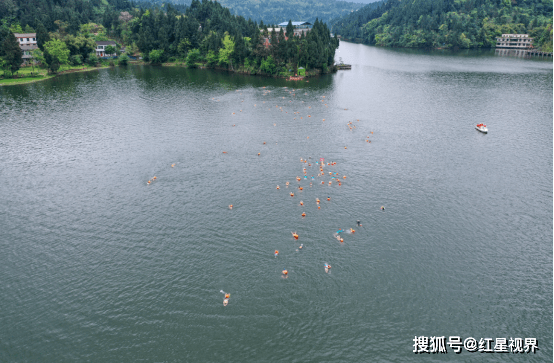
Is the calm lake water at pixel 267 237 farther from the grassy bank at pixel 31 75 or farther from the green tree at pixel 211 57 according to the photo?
the green tree at pixel 211 57

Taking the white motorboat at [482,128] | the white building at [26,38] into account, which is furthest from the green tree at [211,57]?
the white motorboat at [482,128]

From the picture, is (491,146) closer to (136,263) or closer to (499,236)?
(499,236)

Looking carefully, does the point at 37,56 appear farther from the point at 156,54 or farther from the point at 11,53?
the point at 156,54

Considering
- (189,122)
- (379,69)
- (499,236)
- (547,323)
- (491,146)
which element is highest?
(379,69)

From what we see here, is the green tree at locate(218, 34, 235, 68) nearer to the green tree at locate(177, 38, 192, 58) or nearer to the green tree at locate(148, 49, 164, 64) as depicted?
the green tree at locate(177, 38, 192, 58)

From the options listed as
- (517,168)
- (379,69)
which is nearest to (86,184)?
(517,168)

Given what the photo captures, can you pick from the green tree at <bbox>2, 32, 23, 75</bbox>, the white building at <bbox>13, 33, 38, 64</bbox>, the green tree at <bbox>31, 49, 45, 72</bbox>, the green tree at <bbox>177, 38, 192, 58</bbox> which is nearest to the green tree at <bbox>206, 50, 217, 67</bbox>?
the green tree at <bbox>177, 38, 192, 58</bbox>

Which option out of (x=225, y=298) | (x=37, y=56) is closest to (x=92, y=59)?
(x=37, y=56)

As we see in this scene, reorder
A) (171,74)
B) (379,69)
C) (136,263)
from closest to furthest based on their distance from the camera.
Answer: (136,263), (171,74), (379,69)
